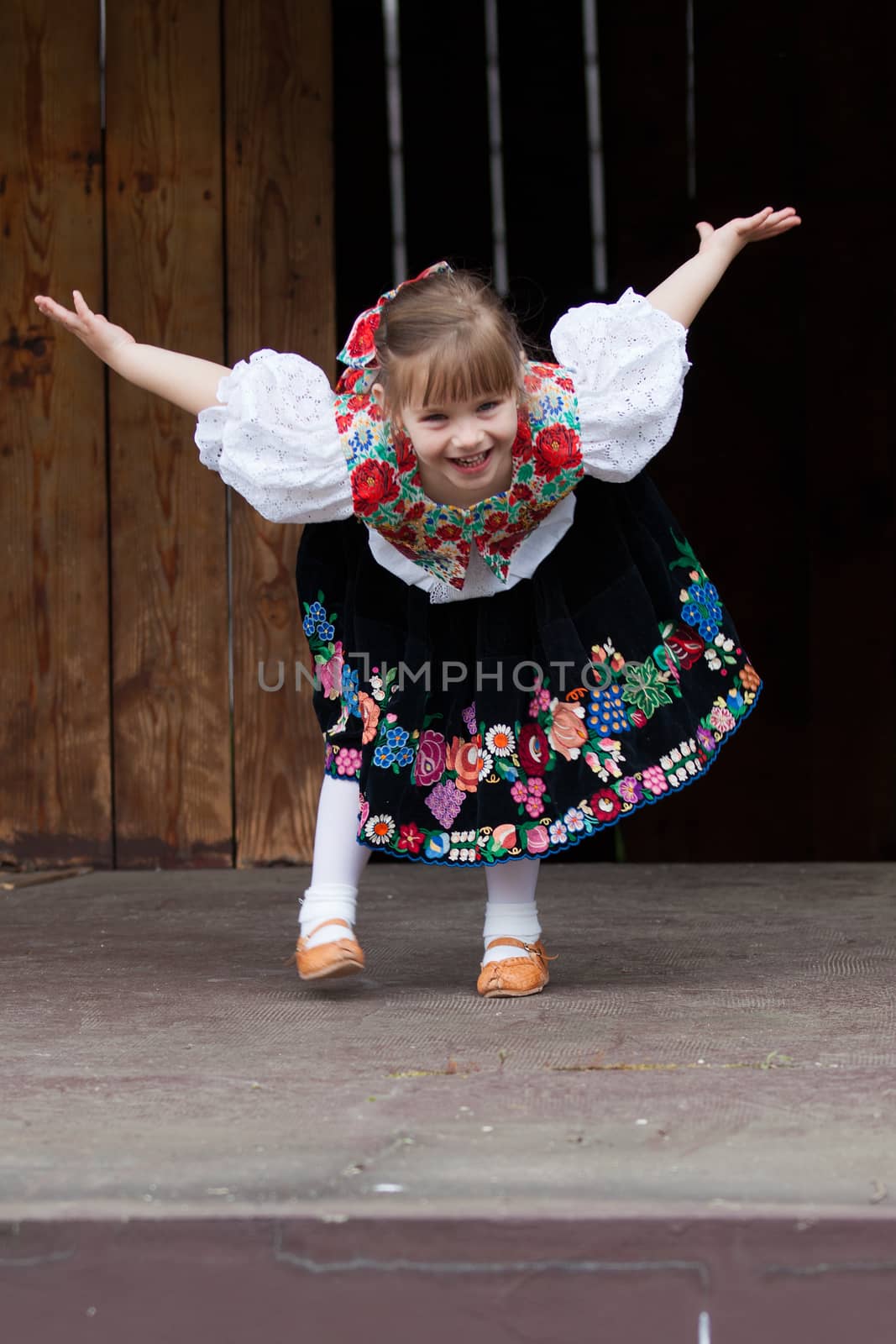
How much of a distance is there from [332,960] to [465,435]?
63 centimetres

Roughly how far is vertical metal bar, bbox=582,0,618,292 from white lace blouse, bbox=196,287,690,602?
2.10 meters

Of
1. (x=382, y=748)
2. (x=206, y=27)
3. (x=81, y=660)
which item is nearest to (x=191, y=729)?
(x=81, y=660)

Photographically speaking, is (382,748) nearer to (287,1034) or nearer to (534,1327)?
(287,1034)

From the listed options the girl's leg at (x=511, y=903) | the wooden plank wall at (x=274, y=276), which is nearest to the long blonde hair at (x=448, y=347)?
the girl's leg at (x=511, y=903)

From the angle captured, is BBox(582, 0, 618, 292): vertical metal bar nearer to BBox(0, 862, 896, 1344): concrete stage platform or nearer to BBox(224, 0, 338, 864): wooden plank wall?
BBox(224, 0, 338, 864): wooden plank wall

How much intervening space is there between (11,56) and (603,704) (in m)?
1.92

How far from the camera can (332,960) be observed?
6.01 feet

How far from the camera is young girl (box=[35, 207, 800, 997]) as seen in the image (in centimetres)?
183

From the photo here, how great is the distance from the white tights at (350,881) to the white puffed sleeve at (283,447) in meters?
0.37

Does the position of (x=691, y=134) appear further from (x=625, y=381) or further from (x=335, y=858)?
(x=335, y=858)

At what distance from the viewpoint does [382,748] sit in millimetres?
1910

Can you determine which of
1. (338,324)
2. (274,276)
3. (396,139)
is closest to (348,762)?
(274,276)

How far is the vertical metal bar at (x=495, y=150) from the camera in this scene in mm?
3852

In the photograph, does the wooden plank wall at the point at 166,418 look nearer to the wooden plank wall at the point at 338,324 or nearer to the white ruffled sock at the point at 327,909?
the wooden plank wall at the point at 338,324
